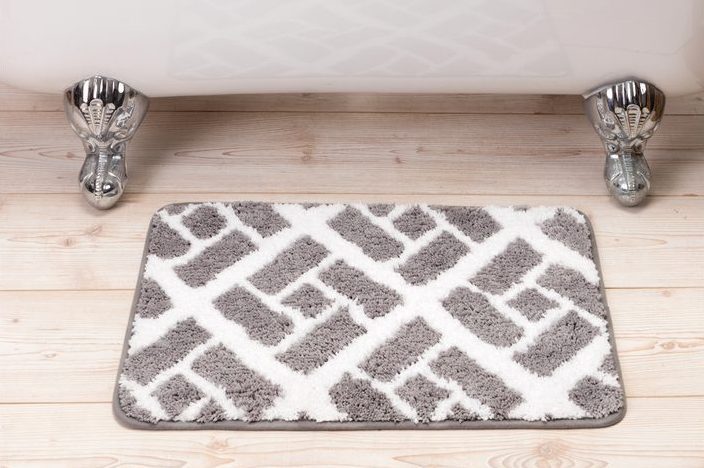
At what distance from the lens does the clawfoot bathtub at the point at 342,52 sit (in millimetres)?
1401

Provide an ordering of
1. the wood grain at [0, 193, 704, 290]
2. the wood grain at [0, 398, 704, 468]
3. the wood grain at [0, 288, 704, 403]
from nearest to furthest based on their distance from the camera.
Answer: the wood grain at [0, 398, 704, 468] → the wood grain at [0, 288, 704, 403] → the wood grain at [0, 193, 704, 290]

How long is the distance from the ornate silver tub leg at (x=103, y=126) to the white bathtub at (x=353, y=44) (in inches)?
1.0

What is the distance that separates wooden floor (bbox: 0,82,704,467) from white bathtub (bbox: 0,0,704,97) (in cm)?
21

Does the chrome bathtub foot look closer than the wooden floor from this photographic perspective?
No

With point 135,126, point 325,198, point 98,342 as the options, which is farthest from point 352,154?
point 98,342

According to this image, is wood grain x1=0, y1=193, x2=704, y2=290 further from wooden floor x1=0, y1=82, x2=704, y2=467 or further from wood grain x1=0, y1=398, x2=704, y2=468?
wood grain x1=0, y1=398, x2=704, y2=468

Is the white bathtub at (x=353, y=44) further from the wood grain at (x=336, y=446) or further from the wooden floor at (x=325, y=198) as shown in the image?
the wood grain at (x=336, y=446)

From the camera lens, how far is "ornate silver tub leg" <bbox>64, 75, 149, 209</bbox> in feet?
4.98

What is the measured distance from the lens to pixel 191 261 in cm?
151

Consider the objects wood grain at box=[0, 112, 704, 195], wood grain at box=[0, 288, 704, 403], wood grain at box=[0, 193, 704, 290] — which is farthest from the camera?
wood grain at box=[0, 112, 704, 195]

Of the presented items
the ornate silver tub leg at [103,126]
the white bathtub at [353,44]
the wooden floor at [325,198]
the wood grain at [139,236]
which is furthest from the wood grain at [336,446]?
the white bathtub at [353,44]

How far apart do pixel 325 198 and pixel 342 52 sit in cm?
30

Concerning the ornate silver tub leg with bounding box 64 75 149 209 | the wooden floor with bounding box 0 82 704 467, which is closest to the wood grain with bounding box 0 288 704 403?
the wooden floor with bounding box 0 82 704 467

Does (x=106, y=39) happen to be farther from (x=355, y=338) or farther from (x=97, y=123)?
(x=355, y=338)
